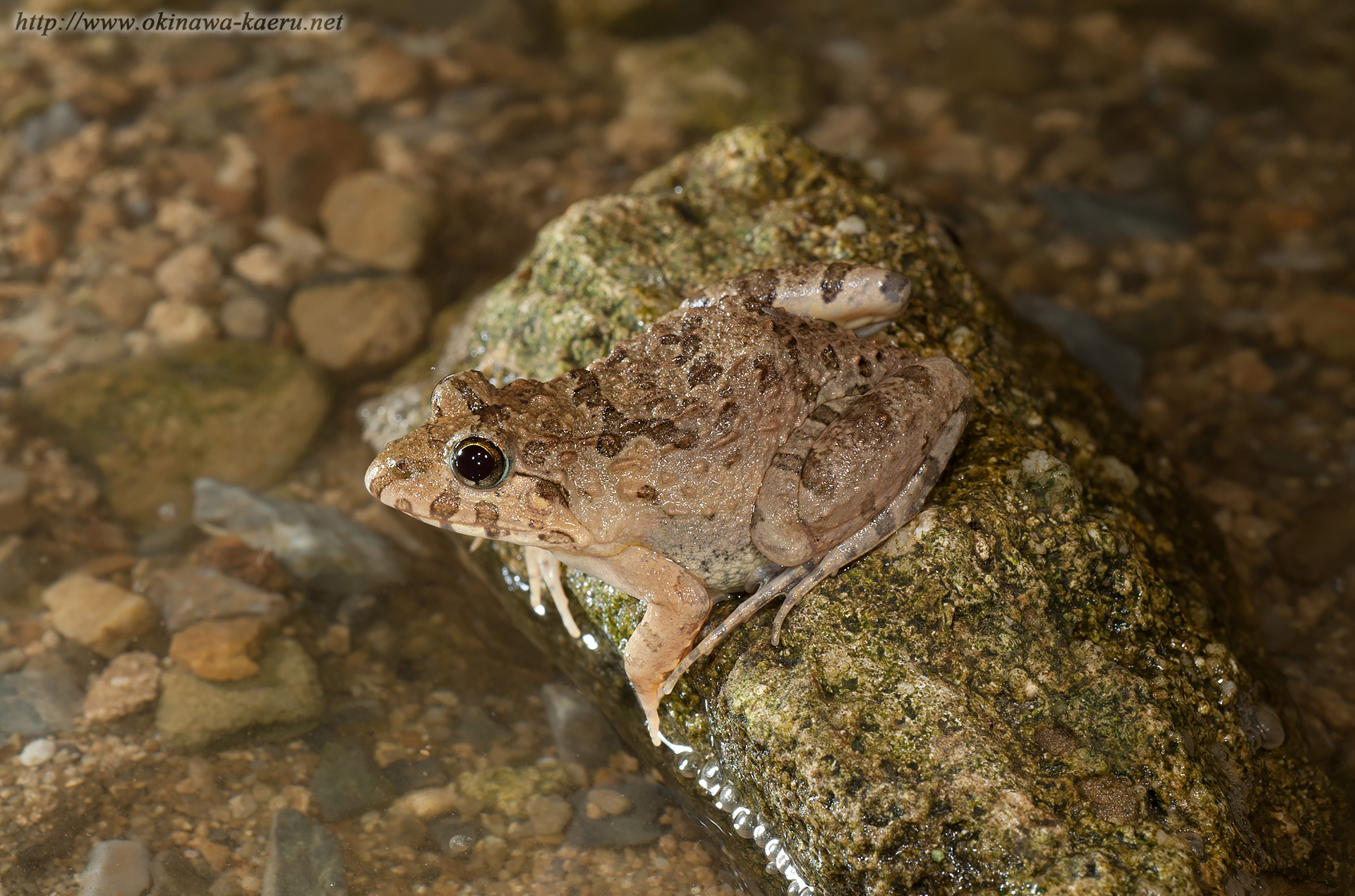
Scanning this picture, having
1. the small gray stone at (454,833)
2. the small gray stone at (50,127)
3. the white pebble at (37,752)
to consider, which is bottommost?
the small gray stone at (454,833)

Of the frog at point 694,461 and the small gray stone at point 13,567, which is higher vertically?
the frog at point 694,461

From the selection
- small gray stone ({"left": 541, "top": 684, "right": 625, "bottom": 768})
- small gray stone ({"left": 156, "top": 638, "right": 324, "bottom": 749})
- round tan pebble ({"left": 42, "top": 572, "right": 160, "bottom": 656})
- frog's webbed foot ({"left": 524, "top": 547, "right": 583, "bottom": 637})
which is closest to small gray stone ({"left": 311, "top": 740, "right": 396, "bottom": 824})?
small gray stone ({"left": 156, "top": 638, "right": 324, "bottom": 749})

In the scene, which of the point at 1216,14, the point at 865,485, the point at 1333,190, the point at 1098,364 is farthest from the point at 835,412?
the point at 1216,14

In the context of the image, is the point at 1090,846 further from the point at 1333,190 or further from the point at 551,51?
the point at 551,51

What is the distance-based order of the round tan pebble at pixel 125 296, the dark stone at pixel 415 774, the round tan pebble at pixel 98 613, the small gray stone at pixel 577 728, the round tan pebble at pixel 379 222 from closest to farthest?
the dark stone at pixel 415 774, the small gray stone at pixel 577 728, the round tan pebble at pixel 98 613, the round tan pebble at pixel 125 296, the round tan pebble at pixel 379 222

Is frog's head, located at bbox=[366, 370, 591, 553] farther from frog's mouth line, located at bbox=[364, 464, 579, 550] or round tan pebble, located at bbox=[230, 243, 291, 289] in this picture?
round tan pebble, located at bbox=[230, 243, 291, 289]

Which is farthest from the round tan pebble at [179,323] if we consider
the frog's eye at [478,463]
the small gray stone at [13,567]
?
the frog's eye at [478,463]

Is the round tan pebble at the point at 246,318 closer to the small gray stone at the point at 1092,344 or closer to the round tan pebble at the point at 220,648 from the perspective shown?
the round tan pebble at the point at 220,648
